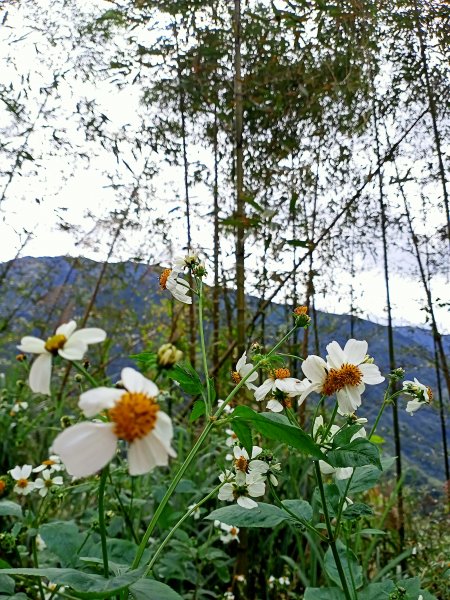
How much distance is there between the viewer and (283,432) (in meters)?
0.44

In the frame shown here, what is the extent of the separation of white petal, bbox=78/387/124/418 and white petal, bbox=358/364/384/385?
34cm

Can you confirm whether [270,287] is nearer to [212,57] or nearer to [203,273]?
[212,57]

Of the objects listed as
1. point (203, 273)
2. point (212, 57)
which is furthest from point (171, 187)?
point (203, 273)

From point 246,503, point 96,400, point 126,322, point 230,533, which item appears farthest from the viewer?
point 126,322

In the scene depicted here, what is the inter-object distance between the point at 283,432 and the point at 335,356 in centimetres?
17

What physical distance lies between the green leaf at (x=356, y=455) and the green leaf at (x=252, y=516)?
0.11 m

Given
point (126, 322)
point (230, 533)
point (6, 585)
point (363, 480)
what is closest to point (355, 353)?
point (363, 480)

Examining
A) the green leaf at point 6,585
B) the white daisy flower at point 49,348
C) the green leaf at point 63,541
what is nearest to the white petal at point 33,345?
the white daisy flower at point 49,348

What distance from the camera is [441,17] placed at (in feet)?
7.74

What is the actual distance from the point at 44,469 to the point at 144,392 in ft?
2.90

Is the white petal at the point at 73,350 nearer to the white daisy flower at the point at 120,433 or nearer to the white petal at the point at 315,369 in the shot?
the white daisy flower at the point at 120,433

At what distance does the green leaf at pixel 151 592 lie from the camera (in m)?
0.39

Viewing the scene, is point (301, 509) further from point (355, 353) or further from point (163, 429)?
point (163, 429)

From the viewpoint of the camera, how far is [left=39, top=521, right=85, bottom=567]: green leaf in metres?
0.74
